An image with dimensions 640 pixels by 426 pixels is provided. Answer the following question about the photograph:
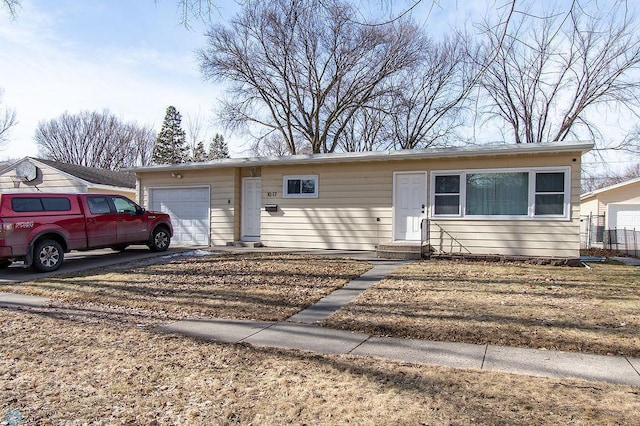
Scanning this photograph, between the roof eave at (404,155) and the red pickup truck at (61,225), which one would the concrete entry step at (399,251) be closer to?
the roof eave at (404,155)

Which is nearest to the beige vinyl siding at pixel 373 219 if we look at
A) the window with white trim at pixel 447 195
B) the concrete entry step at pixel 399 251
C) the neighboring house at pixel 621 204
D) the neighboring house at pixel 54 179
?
the window with white trim at pixel 447 195

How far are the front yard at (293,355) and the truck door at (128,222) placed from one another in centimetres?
294

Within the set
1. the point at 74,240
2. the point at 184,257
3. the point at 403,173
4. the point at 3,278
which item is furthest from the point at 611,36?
the point at 3,278

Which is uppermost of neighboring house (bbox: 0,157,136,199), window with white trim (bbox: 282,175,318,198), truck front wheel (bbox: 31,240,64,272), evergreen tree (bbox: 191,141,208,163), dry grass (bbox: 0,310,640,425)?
evergreen tree (bbox: 191,141,208,163)

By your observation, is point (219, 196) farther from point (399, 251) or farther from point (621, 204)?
point (621, 204)

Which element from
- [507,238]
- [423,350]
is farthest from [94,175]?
[423,350]

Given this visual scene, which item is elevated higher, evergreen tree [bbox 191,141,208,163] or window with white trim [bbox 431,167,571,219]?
evergreen tree [bbox 191,141,208,163]

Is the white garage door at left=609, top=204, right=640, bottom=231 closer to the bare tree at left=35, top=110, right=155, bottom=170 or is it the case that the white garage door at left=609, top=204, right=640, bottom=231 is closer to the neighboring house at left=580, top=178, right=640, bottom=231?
the neighboring house at left=580, top=178, right=640, bottom=231

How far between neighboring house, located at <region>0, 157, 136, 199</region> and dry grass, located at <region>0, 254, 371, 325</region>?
10479 millimetres

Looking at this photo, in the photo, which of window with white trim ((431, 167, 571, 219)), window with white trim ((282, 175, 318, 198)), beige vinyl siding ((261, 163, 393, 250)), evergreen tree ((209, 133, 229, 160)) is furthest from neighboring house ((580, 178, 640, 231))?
evergreen tree ((209, 133, 229, 160))

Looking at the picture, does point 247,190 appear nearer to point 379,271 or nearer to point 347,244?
point 347,244

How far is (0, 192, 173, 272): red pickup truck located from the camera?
8.99 m

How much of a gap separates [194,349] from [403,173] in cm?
850

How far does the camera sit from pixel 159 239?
1262 cm
